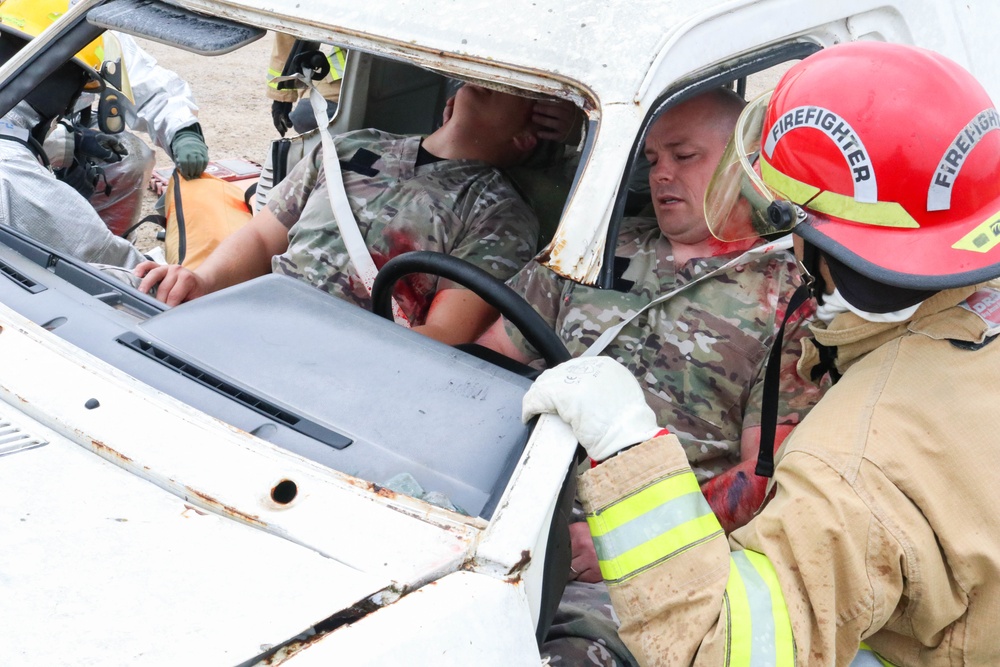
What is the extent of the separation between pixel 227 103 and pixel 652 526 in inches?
309

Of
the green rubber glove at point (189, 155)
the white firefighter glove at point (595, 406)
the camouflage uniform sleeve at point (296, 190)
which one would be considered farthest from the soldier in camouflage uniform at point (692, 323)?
the green rubber glove at point (189, 155)

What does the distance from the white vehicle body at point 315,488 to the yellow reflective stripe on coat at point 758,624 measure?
288 millimetres

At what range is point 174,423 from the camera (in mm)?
1379

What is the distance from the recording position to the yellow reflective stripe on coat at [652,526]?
4.55 feet

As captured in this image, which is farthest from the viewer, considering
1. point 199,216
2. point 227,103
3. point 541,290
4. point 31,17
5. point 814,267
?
point 227,103

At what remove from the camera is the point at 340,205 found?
2.52 meters

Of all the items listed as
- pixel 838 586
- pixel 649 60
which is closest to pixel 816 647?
pixel 838 586

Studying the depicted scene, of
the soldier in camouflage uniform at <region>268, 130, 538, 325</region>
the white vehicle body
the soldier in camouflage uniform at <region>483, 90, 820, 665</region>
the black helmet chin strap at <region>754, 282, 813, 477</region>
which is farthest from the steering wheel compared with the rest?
the soldier in camouflage uniform at <region>268, 130, 538, 325</region>

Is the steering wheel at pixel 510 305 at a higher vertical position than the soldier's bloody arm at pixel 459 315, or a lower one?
higher

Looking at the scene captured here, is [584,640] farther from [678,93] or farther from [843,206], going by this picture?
[678,93]

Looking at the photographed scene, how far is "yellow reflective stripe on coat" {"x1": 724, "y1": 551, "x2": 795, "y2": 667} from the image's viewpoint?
4.33 feet

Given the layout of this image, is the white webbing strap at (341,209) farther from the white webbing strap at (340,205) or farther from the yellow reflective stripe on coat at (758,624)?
the yellow reflective stripe on coat at (758,624)

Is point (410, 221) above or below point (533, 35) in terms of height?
below

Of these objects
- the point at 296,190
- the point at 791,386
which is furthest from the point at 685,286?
the point at 296,190
